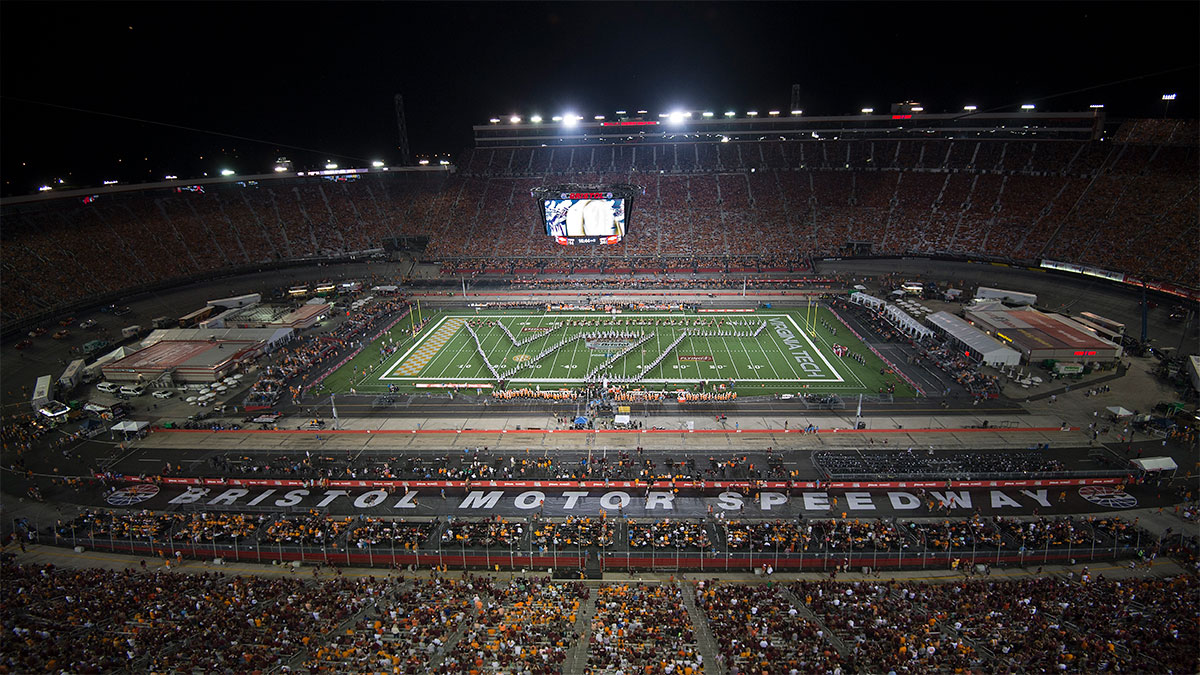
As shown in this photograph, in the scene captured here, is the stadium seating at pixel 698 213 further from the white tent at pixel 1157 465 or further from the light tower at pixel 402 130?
the white tent at pixel 1157 465

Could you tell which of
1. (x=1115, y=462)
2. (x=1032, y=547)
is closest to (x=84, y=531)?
(x=1032, y=547)

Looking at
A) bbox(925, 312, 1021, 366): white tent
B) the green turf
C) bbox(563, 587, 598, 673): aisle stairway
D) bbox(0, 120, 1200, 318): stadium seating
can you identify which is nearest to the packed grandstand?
bbox(563, 587, 598, 673): aisle stairway

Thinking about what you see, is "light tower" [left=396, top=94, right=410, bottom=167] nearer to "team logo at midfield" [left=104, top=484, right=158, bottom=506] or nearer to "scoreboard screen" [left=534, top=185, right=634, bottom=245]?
"scoreboard screen" [left=534, top=185, right=634, bottom=245]

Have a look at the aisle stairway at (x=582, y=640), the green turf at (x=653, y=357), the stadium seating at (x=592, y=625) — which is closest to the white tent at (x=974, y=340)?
the green turf at (x=653, y=357)

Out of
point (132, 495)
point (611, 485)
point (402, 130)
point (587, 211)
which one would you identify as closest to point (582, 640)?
point (611, 485)

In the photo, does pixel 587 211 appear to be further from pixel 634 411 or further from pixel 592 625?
pixel 592 625

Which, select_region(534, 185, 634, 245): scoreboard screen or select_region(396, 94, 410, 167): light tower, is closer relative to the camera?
select_region(534, 185, 634, 245): scoreboard screen
